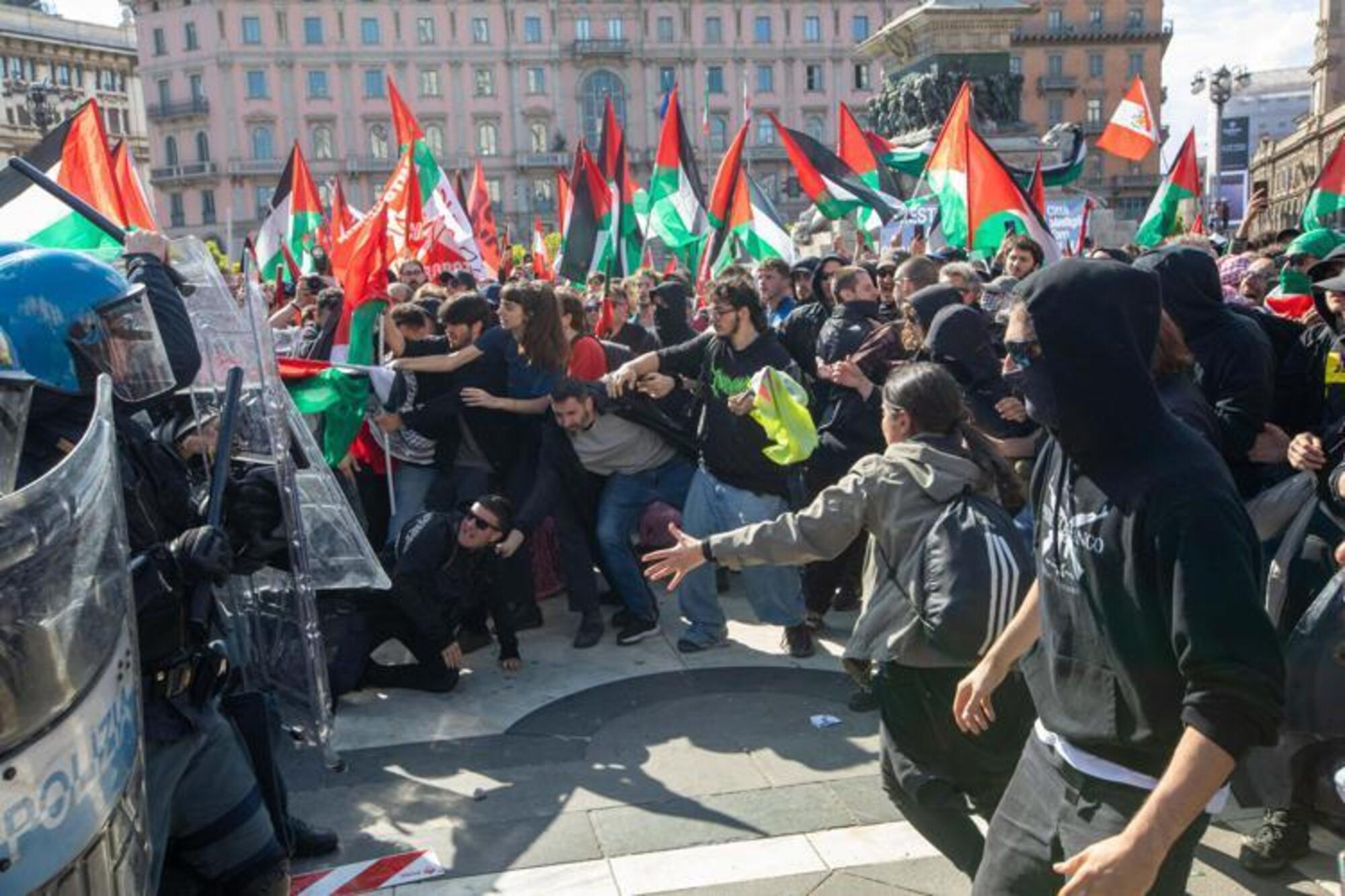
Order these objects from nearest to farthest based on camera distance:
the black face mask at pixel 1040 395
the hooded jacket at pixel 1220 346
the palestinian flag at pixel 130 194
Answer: the black face mask at pixel 1040 395, the hooded jacket at pixel 1220 346, the palestinian flag at pixel 130 194

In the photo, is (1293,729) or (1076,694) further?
(1293,729)

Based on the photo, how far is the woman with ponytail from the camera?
3232 millimetres

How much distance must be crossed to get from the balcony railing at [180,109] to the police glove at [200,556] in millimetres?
79633

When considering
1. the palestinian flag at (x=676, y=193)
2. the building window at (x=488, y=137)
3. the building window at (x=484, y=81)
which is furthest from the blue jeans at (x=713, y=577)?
the building window at (x=484, y=81)

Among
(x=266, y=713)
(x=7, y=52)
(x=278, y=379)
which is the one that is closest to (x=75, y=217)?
(x=278, y=379)

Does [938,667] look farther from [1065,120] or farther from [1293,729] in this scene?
[1065,120]

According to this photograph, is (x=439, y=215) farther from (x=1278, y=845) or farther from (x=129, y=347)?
(x=1278, y=845)

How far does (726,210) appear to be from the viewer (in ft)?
33.3

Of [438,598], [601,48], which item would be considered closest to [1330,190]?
[438,598]

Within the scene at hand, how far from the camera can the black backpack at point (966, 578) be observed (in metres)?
3.20

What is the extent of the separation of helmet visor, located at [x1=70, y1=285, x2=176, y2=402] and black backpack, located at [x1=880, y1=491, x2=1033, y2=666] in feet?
6.58

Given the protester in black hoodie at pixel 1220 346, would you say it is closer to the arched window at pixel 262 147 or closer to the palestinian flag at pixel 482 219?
the palestinian flag at pixel 482 219

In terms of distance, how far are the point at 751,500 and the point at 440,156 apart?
72.2m

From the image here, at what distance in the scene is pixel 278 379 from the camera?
4180mm
